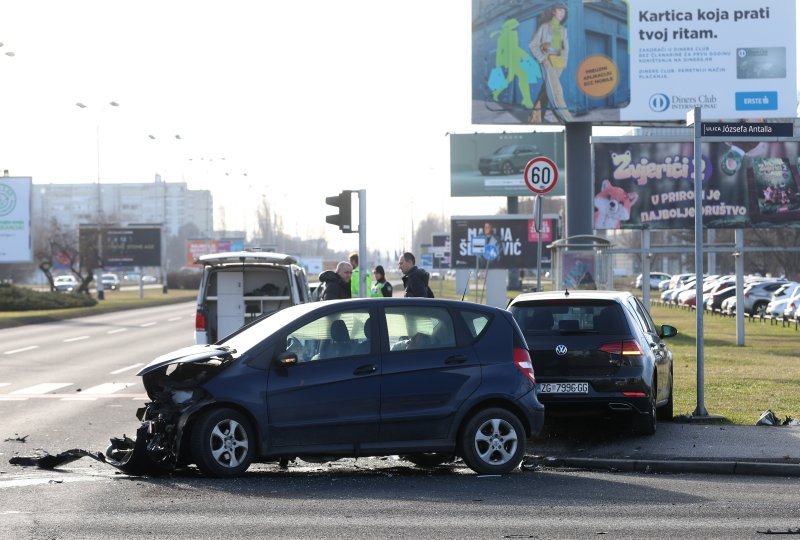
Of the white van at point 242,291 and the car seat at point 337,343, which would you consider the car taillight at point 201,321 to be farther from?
the car seat at point 337,343

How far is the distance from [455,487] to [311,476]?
53.0 inches

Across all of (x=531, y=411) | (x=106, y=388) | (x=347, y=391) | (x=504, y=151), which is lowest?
(x=106, y=388)

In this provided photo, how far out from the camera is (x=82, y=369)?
22578mm

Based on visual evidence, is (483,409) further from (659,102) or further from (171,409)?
(659,102)

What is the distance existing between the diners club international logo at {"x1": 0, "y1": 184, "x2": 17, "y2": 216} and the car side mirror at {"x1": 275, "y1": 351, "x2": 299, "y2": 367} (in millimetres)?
47675

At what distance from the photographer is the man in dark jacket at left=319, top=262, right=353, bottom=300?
18.0 m

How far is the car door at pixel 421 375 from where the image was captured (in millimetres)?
10172

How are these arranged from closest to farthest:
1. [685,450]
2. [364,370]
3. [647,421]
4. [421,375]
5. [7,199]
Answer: [364,370]
[421,375]
[685,450]
[647,421]
[7,199]

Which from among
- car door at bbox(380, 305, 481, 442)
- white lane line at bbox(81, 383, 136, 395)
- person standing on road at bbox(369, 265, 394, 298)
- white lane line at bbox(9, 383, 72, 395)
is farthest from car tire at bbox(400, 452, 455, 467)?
white lane line at bbox(9, 383, 72, 395)

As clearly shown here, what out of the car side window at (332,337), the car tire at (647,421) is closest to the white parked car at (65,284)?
the car tire at (647,421)

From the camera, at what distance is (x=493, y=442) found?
33.9 ft

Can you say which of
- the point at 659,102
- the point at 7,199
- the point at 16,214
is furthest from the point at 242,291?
the point at 7,199

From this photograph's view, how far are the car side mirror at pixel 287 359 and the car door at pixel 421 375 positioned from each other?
74cm

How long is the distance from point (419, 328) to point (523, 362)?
3.12 feet
